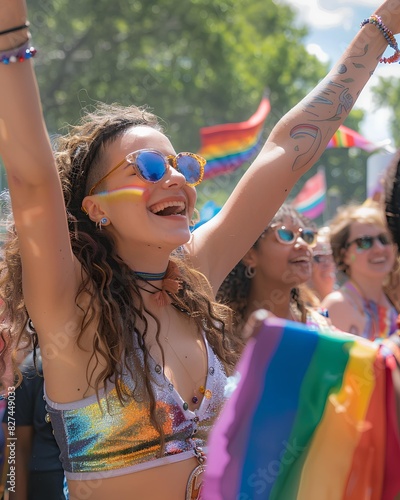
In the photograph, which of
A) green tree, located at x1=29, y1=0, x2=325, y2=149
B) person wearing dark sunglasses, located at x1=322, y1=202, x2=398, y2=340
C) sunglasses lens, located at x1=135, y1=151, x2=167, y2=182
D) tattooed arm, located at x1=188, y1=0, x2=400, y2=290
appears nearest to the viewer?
sunglasses lens, located at x1=135, y1=151, x2=167, y2=182

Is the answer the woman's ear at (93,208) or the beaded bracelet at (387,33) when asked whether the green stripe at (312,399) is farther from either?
the beaded bracelet at (387,33)

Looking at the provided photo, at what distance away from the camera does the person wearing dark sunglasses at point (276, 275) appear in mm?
3730

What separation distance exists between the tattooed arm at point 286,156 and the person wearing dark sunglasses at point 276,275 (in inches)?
55.7

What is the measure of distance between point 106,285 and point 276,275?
1925 millimetres

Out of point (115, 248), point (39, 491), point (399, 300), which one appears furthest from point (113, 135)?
point (399, 300)

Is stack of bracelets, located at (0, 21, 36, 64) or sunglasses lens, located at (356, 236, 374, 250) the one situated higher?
stack of bracelets, located at (0, 21, 36, 64)

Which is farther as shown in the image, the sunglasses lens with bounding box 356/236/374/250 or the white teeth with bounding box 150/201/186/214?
the sunglasses lens with bounding box 356/236/374/250

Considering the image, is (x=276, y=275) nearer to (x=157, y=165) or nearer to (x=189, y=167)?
(x=189, y=167)

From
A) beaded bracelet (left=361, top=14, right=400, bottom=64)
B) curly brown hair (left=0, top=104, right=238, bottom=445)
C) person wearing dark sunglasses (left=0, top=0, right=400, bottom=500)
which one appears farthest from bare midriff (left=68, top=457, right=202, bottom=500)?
beaded bracelet (left=361, top=14, right=400, bottom=64)

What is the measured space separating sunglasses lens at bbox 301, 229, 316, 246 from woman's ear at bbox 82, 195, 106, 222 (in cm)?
195

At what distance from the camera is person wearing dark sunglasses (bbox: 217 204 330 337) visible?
3.73 meters

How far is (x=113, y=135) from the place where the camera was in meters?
2.15

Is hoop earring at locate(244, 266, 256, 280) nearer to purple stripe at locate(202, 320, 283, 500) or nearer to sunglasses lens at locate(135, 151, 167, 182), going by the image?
sunglasses lens at locate(135, 151, 167, 182)

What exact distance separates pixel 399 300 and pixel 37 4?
10937 mm
